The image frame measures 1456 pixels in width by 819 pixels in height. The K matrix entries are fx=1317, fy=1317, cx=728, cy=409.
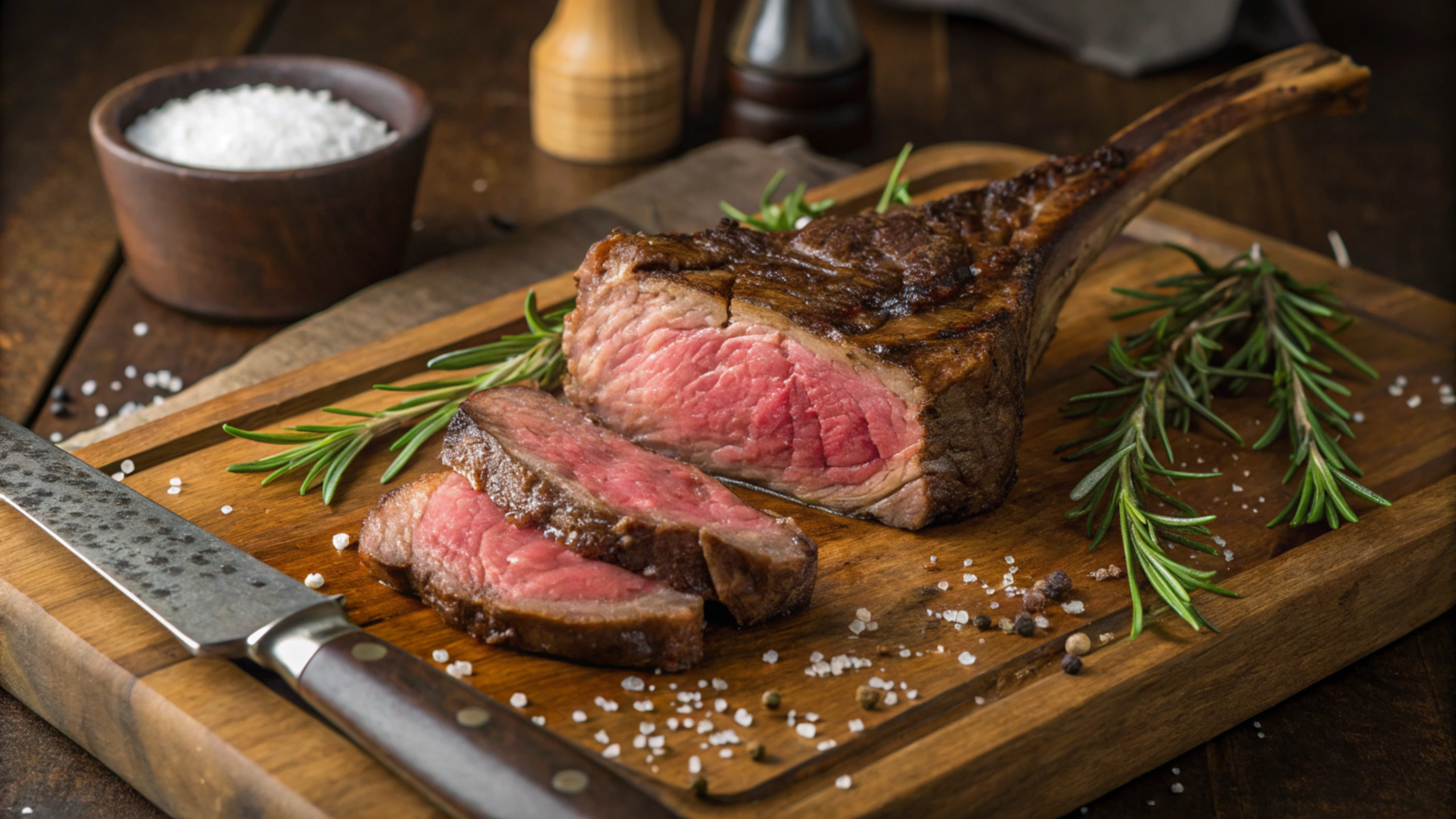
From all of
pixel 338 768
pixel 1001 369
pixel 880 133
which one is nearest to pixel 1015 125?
pixel 880 133

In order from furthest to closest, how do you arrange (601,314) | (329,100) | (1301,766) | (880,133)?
(880,133) → (329,100) → (601,314) → (1301,766)

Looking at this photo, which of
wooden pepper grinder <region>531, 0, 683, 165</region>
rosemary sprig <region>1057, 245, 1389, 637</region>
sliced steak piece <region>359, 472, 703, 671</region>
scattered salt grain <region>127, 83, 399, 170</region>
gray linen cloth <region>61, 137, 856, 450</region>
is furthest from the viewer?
wooden pepper grinder <region>531, 0, 683, 165</region>

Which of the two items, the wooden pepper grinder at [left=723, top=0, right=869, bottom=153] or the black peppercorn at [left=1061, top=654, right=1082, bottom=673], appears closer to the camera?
the black peppercorn at [left=1061, top=654, right=1082, bottom=673]

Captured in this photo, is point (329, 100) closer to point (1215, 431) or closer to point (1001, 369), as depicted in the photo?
point (1001, 369)

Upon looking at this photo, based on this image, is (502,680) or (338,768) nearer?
(338,768)

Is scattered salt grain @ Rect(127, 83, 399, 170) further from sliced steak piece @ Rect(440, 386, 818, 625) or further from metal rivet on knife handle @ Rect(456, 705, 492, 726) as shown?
metal rivet on knife handle @ Rect(456, 705, 492, 726)

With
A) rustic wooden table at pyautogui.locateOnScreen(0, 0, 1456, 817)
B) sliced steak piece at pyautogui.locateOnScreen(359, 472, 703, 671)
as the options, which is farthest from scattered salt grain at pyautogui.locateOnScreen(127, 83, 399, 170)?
sliced steak piece at pyautogui.locateOnScreen(359, 472, 703, 671)
